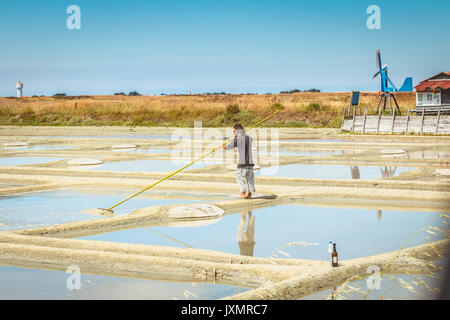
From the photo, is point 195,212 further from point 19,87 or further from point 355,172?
point 19,87

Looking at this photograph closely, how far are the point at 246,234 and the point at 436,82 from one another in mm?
34096

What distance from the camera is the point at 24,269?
6895 millimetres

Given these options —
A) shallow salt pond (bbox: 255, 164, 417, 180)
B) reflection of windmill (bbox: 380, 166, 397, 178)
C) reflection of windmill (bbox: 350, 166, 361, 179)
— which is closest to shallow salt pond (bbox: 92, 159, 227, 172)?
shallow salt pond (bbox: 255, 164, 417, 180)

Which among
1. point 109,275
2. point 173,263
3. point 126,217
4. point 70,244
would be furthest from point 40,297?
point 126,217

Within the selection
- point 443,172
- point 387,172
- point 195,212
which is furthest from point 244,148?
point 443,172

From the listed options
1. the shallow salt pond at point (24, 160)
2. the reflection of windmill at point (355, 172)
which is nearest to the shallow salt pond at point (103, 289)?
the reflection of windmill at point (355, 172)

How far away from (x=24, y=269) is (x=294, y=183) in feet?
25.5

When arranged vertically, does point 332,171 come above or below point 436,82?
below

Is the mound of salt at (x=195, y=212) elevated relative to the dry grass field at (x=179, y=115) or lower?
lower

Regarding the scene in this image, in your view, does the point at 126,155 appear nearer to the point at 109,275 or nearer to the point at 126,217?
the point at 126,217

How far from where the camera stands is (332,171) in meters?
16.8

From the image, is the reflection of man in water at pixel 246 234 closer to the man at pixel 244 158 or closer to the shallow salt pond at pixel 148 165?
the man at pixel 244 158

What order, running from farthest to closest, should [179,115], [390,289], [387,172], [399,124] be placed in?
[179,115]
[399,124]
[387,172]
[390,289]

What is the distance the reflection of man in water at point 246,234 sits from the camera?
7.70m
